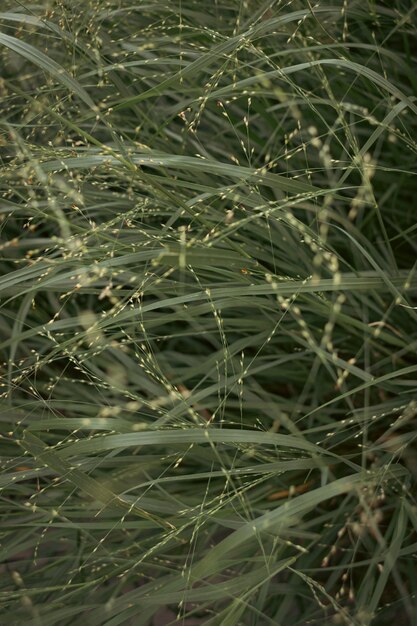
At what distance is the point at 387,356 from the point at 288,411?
0.16m

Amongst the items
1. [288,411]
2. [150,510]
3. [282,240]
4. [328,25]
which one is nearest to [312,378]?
[288,411]

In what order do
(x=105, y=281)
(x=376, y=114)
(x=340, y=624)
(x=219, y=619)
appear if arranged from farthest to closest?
(x=376, y=114) → (x=105, y=281) → (x=340, y=624) → (x=219, y=619)

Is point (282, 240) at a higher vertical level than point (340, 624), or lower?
higher

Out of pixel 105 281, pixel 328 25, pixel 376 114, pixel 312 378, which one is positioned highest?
pixel 328 25

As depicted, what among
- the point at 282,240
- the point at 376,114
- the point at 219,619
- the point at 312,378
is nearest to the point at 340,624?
the point at 219,619

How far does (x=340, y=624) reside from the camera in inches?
40.7

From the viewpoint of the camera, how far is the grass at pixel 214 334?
0.86 m

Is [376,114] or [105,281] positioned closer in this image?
[105,281]

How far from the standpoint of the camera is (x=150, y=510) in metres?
0.99

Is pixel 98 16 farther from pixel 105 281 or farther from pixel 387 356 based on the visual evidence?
pixel 387 356

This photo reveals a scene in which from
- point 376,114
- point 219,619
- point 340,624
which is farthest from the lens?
point 376,114

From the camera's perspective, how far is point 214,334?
1.28 metres

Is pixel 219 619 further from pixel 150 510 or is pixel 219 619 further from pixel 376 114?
pixel 376 114

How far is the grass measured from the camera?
86 centimetres
